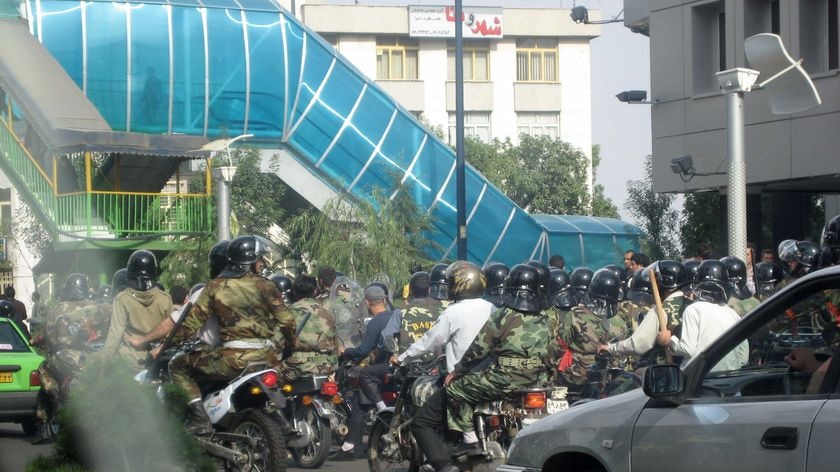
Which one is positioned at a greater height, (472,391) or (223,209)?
(223,209)

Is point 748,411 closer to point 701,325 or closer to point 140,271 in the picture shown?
point 701,325

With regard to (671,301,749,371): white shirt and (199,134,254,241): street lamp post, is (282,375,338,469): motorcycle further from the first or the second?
(199,134,254,241): street lamp post

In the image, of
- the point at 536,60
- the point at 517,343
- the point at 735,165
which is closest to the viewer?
the point at 517,343

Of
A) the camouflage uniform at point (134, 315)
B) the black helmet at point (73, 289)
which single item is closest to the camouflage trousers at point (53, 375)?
the black helmet at point (73, 289)

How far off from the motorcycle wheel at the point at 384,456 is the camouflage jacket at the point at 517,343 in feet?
3.26

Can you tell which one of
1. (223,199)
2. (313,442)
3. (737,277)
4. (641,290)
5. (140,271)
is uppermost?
(223,199)

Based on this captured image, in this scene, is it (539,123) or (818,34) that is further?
(539,123)

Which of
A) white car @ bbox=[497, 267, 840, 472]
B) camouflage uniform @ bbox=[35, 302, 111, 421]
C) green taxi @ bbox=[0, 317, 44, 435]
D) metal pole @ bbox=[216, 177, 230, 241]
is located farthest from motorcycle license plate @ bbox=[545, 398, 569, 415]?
metal pole @ bbox=[216, 177, 230, 241]

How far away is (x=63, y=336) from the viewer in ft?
43.2

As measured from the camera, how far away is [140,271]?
38.1 ft

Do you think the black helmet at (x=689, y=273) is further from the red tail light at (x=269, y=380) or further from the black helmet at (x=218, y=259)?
the black helmet at (x=218, y=259)

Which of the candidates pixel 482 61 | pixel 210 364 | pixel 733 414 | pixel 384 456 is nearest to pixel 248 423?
pixel 210 364

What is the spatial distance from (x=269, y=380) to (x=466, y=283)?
4.88ft

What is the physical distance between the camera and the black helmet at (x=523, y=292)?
29.2ft
